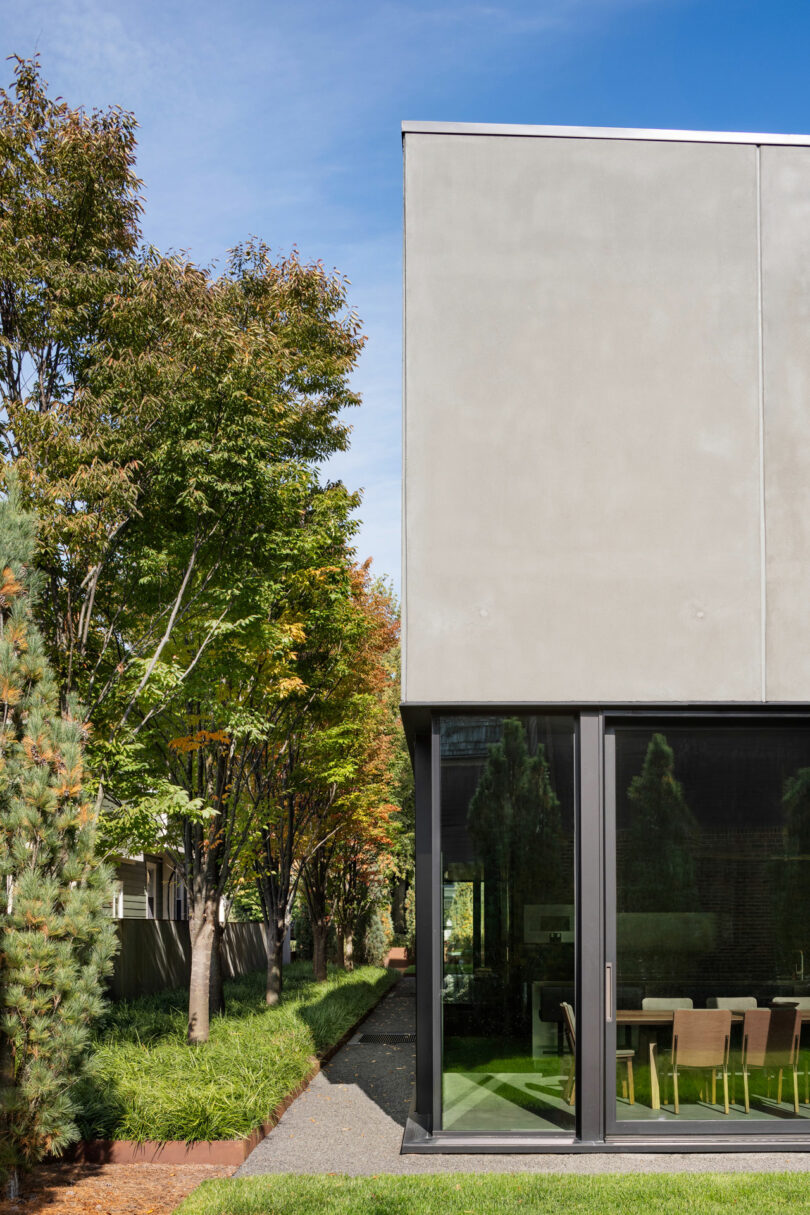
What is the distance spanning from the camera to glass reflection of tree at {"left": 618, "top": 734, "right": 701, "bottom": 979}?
8102mm

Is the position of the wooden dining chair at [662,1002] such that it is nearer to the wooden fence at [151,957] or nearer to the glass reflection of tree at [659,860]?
the glass reflection of tree at [659,860]

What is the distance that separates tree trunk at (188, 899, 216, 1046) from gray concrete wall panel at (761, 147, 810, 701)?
7658 mm

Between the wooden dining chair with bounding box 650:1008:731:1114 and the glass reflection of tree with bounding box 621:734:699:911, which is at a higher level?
the glass reflection of tree with bounding box 621:734:699:911

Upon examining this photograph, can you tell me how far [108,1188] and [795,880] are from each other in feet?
18.5

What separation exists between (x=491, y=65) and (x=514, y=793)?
8173mm

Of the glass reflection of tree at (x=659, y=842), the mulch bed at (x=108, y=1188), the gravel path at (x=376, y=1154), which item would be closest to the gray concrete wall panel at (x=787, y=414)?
the glass reflection of tree at (x=659, y=842)

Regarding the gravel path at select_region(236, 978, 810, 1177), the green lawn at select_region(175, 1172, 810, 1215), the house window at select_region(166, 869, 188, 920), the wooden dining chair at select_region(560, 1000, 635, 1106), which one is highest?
the wooden dining chair at select_region(560, 1000, 635, 1106)

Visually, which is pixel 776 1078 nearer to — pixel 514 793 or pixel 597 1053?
pixel 597 1053

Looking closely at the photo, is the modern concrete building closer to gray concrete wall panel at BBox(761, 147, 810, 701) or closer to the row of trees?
gray concrete wall panel at BBox(761, 147, 810, 701)

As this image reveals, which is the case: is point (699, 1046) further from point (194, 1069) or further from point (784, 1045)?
point (194, 1069)

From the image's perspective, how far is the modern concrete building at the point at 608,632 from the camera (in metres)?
8.09

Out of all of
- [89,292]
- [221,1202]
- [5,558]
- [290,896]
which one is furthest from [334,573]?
[221,1202]

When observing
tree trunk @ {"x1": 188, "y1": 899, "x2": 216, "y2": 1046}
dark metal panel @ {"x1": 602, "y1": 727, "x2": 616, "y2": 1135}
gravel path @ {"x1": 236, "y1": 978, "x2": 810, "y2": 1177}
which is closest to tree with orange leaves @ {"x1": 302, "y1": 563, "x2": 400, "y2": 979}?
tree trunk @ {"x1": 188, "y1": 899, "x2": 216, "y2": 1046}

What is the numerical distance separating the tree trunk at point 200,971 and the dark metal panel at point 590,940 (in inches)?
207
